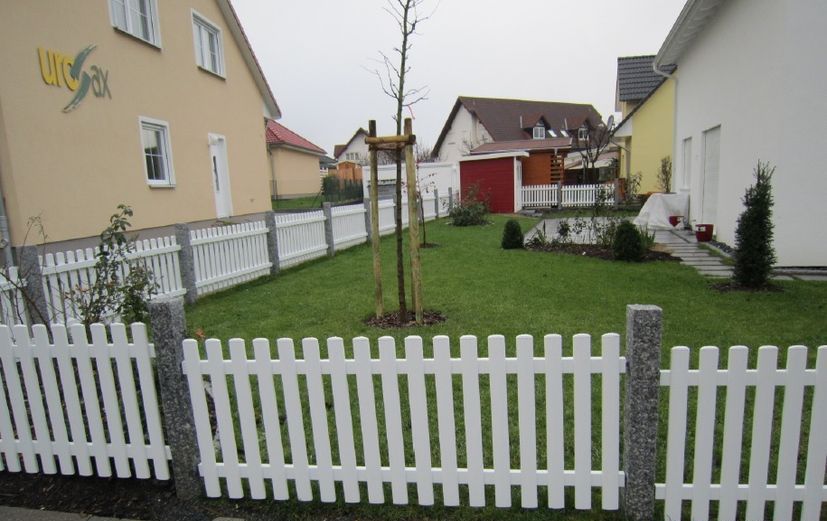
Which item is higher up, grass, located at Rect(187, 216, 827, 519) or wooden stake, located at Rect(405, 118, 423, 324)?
wooden stake, located at Rect(405, 118, 423, 324)

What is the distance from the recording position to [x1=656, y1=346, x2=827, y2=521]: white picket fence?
2311mm

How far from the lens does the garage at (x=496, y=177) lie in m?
21.6

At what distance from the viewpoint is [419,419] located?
2566mm

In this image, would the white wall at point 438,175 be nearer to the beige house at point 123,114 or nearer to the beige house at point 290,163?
the beige house at point 290,163

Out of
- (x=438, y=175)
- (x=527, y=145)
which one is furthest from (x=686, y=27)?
(x=527, y=145)

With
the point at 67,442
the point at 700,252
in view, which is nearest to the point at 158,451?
the point at 67,442

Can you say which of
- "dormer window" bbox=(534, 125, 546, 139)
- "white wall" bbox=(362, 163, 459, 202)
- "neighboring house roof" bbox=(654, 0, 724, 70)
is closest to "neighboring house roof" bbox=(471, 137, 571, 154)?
"white wall" bbox=(362, 163, 459, 202)

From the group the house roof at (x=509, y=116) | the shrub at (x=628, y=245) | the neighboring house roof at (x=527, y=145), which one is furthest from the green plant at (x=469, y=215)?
the house roof at (x=509, y=116)

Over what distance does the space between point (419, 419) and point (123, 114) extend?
31.8 ft

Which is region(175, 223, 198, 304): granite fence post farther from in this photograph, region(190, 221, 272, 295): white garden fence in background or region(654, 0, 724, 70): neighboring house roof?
region(654, 0, 724, 70): neighboring house roof

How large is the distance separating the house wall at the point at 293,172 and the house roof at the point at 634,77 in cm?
1844

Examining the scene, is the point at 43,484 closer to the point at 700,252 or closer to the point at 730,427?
the point at 730,427

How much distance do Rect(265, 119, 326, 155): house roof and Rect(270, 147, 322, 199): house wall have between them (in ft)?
1.90

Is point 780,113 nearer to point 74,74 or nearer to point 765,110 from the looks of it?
point 765,110
